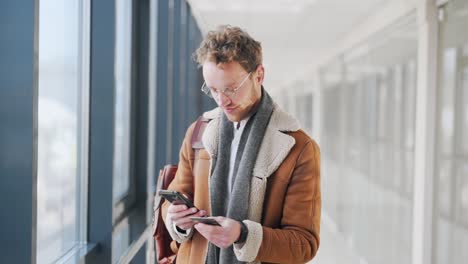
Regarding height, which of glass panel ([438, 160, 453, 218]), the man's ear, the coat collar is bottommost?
glass panel ([438, 160, 453, 218])

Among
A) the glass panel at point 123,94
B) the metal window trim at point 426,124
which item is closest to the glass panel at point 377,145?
the metal window trim at point 426,124

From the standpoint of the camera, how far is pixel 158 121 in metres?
4.24

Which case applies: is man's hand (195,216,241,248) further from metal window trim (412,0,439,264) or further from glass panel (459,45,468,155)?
metal window trim (412,0,439,264)

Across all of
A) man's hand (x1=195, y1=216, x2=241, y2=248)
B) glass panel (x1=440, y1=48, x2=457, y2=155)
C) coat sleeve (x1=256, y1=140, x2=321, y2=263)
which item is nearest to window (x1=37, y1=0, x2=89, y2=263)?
man's hand (x1=195, y1=216, x2=241, y2=248)

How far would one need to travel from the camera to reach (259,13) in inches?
255

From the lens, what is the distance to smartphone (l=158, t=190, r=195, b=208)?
1457mm

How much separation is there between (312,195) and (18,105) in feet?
2.76

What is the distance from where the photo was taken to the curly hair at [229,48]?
1.41 metres

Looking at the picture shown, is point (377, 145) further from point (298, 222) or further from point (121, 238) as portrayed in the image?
point (298, 222)

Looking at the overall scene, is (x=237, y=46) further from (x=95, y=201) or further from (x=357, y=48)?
(x=357, y=48)

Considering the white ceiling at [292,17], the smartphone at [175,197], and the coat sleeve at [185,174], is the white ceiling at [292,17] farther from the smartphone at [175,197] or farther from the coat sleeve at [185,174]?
the smartphone at [175,197]

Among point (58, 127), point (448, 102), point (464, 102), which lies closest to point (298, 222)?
point (58, 127)

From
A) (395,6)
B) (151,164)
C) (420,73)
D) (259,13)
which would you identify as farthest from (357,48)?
(151,164)

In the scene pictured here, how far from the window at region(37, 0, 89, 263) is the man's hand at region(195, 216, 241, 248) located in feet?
2.69
